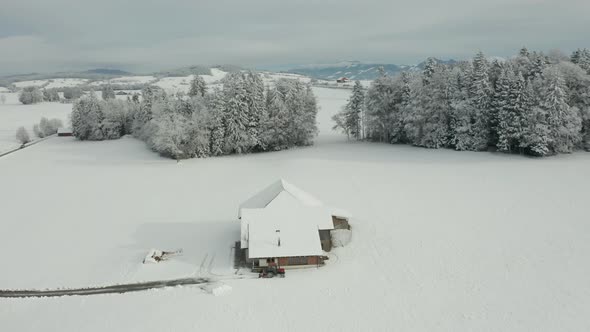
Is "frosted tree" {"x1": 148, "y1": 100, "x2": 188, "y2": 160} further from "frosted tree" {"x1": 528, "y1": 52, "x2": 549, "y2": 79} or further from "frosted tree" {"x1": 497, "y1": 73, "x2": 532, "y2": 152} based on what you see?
"frosted tree" {"x1": 528, "y1": 52, "x2": 549, "y2": 79}

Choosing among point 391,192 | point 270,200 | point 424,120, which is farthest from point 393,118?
point 270,200

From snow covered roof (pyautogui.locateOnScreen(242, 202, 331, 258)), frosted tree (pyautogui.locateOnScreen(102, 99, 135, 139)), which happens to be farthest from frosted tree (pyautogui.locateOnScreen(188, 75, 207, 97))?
snow covered roof (pyautogui.locateOnScreen(242, 202, 331, 258))

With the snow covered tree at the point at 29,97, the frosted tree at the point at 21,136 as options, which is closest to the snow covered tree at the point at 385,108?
the frosted tree at the point at 21,136

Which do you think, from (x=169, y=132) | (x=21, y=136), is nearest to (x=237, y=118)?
(x=169, y=132)

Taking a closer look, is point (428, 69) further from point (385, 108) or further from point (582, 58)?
point (582, 58)

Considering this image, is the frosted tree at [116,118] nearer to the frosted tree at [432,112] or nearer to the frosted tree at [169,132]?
the frosted tree at [169,132]
